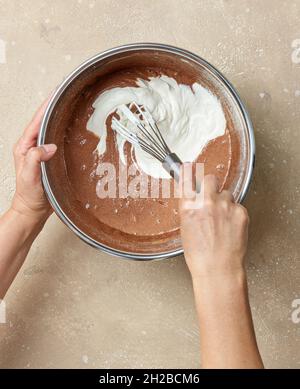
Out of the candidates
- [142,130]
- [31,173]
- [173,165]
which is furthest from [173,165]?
[31,173]

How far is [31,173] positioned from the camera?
0.80m

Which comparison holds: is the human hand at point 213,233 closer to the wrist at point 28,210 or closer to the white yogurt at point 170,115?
the white yogurt at point 170,115

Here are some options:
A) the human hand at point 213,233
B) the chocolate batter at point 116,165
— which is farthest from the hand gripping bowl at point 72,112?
the human hand at point 213,233

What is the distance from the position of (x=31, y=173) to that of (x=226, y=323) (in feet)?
1.25

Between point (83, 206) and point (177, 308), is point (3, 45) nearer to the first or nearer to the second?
point (83, 206)

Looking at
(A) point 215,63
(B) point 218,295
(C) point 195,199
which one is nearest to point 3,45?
(A) point 215,63

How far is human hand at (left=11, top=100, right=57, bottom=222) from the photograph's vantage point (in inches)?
30.7

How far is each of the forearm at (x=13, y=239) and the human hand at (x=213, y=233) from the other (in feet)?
1.03

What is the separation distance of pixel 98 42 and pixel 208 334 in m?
0.57

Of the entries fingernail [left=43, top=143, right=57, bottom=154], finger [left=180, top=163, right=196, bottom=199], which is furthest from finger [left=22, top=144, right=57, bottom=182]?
finger [left=180, top=163, right=196, bottom=199]

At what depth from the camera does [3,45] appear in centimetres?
95

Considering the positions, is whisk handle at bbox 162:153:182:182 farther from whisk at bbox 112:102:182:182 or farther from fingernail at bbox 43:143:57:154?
fingernail at bbox 43:143:57:154

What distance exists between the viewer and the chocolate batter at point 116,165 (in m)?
0.86

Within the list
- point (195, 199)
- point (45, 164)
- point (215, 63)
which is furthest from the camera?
point (215, 63)
